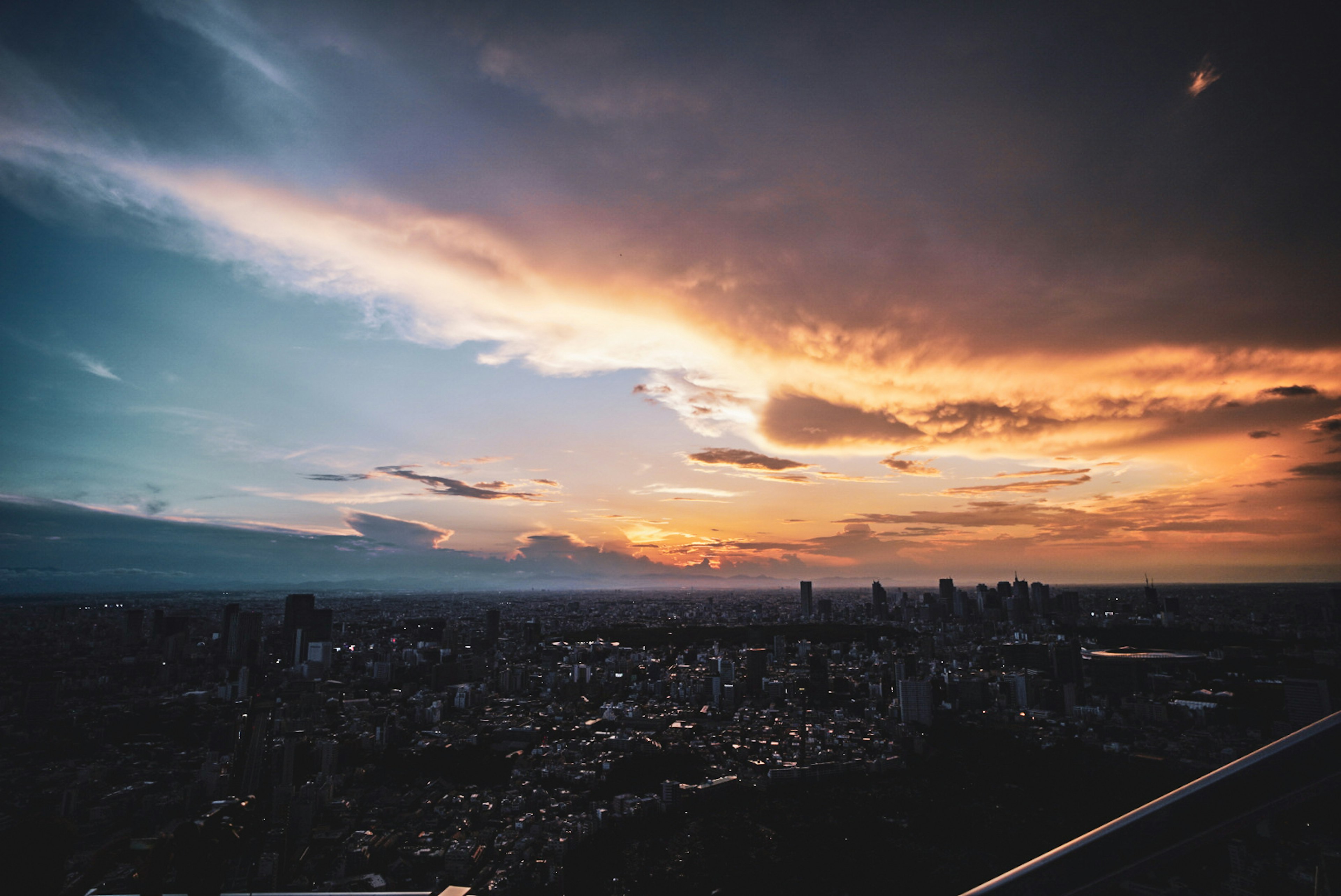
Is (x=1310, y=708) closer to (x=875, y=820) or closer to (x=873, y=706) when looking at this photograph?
(x=875, y=820)

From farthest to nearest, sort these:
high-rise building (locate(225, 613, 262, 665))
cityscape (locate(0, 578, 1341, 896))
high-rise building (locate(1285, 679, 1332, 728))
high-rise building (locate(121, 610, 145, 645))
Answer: high-rise building (locate(225, 613, 262, 665)), high-rise building (locate(121, 610, 145, 645)), high-rise building (locate(1285, 679, 1332, 728)), cityscape (locate(0, 578, 1341, 896))

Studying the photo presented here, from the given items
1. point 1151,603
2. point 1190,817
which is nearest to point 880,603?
point 1151,603

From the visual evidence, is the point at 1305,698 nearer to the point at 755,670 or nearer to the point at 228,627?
the point at 755,670

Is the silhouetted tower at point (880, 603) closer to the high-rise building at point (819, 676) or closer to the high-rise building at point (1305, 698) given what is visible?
the high-rise building at point (819, 676)

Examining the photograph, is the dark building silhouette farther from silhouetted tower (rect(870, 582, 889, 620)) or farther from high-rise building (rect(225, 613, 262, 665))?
high-rise building (rect(225, 613, 262, 665))

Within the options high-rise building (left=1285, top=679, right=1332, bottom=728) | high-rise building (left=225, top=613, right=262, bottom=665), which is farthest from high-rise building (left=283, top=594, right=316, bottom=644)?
high-rise building (left=1285, top=679, right=1332, bottom=728)
